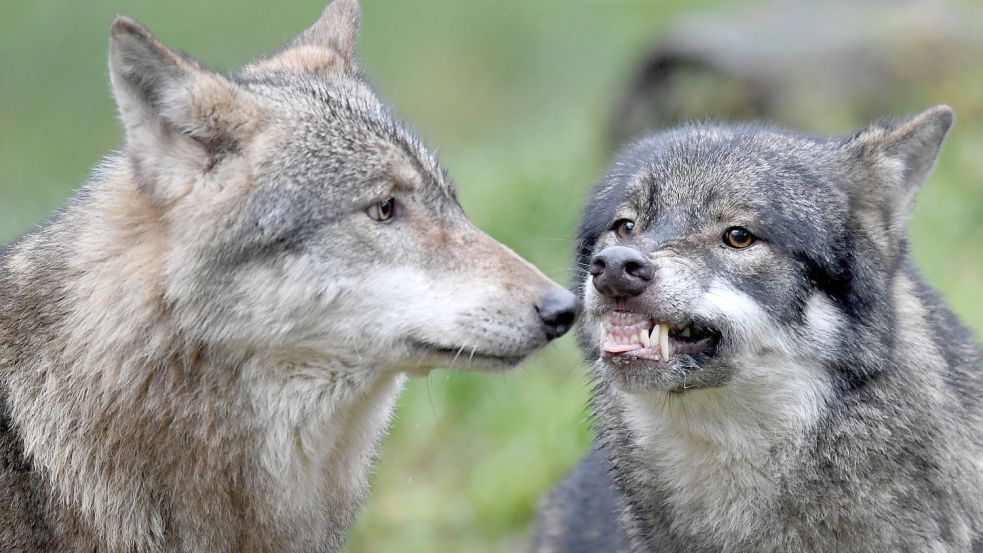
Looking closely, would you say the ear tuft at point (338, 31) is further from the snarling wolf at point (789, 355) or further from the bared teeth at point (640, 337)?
the bared teeth at point (640, 337)

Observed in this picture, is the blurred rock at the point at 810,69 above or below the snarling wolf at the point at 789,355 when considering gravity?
above

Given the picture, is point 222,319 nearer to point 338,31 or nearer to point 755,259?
point 338,31

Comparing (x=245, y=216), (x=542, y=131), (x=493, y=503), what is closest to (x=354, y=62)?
(x=245, y=216)

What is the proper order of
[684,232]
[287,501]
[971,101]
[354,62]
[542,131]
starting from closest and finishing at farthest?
[287,501] < [684,232] < [354,62] < [971,101] < [542,131]

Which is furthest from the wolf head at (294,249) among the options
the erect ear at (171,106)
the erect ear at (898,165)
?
the erect ear at (898,165)

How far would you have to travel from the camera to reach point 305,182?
390 centimetres

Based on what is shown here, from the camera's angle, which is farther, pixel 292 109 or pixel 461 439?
Result: pixel 461 439

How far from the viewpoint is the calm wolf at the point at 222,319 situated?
3799mm

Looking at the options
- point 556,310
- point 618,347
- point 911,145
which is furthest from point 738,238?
point 556,310

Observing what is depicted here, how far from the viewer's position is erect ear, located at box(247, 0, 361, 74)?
178 inches

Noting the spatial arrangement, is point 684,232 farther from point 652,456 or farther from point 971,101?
point 971,101

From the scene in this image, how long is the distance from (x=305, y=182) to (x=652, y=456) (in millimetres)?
1784

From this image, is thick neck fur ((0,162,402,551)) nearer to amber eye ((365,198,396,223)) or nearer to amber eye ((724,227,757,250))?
amber eye ((365,198,396,223))

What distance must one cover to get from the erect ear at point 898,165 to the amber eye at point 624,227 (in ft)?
2.85
